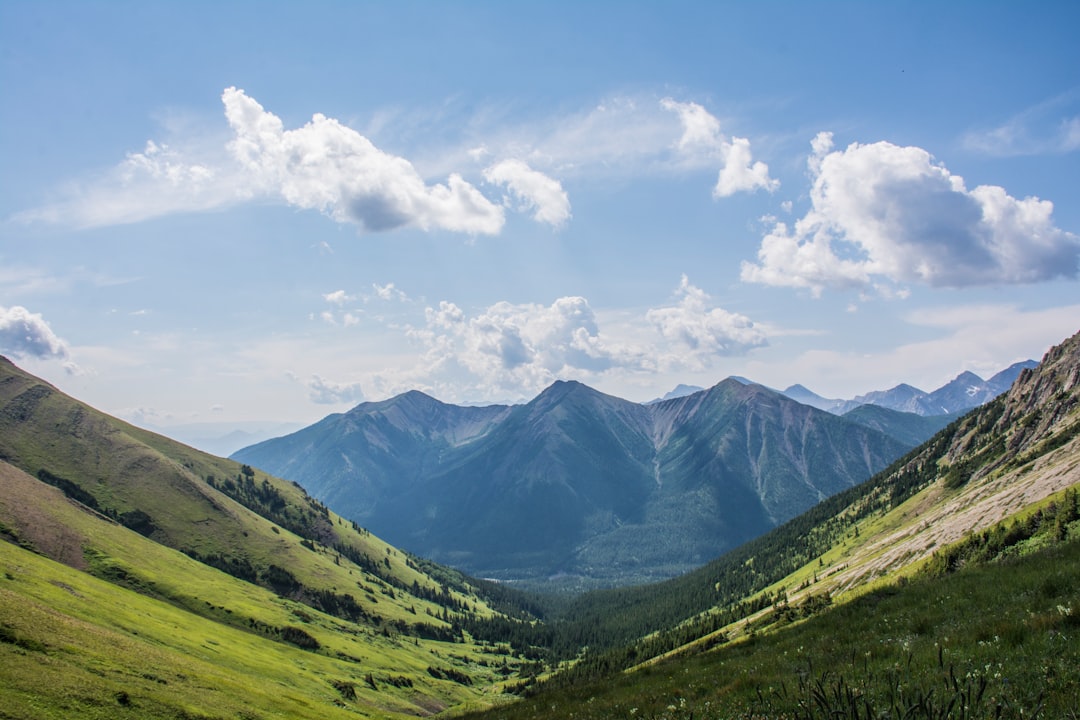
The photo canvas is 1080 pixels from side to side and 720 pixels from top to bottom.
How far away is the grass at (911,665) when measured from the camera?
1012cm

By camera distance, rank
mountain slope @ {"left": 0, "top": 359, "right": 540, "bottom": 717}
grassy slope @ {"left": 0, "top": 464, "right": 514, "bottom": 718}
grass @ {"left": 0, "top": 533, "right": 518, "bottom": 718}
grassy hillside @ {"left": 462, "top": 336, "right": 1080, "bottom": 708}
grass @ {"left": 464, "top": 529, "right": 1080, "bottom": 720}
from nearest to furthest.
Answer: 1. grass @ {"left": 464, "top": 529, "right": 1080, "bottom": 720}
2. grass @ {"left": 0, "top": 533, "right": 518, "bottom": 718}
3. grassy slope @ {"left": 0, "top": 464, "right": 514, "bottom": 718}
4. mountain slope @ {"left": 0, "top": 359, "right": 540, "bottom": 717}
5. grassy hillside @ {"left": 462, "top": 336, "right": 1080, "bottom": 708}

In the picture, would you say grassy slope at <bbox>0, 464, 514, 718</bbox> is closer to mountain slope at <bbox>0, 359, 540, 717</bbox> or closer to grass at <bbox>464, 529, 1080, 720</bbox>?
mountain slope at <bbox>0, 359, 540, 717</bbox>

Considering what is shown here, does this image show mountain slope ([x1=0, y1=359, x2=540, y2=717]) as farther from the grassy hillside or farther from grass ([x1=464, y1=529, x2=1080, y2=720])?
the grassy hillside

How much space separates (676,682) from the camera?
88.6 ft

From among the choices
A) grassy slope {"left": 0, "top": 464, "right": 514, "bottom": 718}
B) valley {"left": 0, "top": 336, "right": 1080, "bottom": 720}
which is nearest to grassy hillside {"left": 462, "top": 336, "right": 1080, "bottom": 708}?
valley {"left": 0, "top": 336, "right": 1080, "bottom": 720}

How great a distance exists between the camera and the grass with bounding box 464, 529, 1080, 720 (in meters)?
10.1

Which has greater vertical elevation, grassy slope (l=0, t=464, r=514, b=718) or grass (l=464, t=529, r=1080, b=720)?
grass (l=464, t=529, r=1080, b=720)

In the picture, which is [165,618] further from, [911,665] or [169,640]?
[911,665]

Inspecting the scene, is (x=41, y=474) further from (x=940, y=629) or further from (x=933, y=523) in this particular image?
(x=933, y=523)

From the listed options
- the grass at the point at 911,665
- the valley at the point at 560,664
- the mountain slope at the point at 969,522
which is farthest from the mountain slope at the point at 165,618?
the grass at the point at 911,665

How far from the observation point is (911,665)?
51.5ft

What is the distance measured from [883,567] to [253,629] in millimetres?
137462

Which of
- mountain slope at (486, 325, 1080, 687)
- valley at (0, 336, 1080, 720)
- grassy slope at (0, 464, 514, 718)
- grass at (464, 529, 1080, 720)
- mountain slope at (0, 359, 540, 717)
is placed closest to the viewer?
grass at (464, 529, 1080, 720)

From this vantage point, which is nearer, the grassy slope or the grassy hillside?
the grassy slope
